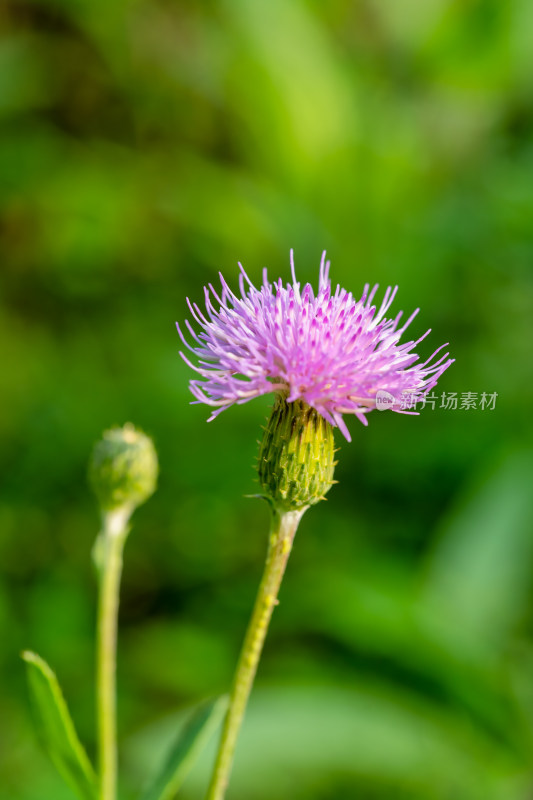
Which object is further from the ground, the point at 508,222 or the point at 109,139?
the point at 109,139

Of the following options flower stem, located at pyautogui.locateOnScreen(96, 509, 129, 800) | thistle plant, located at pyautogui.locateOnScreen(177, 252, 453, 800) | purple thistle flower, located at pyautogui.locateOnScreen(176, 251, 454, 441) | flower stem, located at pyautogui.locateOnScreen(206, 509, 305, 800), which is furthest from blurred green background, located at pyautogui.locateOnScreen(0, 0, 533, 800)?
purple thistle flower, located at pyautogui.locateOnScreen(176, 251, 454, 441)

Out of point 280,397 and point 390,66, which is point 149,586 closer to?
point 280,397

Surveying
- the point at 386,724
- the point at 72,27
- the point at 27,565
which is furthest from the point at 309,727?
the point at 72,27

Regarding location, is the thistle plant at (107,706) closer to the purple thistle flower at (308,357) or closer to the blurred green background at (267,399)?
the purple thistle flower at (308,357)

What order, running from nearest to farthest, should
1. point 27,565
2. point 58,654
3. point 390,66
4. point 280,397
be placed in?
point 280,397 → point 58,654 → point 27,565 → point 390,66

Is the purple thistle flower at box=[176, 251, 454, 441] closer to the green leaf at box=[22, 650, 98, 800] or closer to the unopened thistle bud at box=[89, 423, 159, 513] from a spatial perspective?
the unopened thistle bud at box=[89, 423, 159, 513]
